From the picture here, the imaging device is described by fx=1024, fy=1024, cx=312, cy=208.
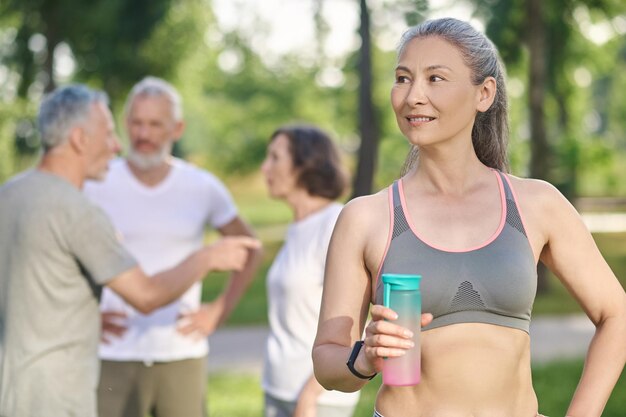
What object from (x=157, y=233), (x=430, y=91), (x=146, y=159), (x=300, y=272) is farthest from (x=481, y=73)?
(x=146, y=159)

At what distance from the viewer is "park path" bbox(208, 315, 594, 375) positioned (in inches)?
418

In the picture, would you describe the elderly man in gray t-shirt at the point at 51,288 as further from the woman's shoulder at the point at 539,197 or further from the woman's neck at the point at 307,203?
the woman's shoulder at the point at 539,197

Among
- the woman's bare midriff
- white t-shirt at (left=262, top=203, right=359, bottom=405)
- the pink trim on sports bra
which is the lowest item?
white t-shirt at (left=262, top=203, right=359, bottom=405)

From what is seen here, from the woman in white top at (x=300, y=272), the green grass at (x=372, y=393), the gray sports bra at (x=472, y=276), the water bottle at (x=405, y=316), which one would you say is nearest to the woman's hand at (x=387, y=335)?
the water bottle at (x=405, y=316)

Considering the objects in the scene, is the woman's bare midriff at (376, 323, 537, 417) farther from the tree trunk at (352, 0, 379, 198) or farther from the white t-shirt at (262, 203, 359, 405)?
the tree trunk at (352, 0, 379, 198)

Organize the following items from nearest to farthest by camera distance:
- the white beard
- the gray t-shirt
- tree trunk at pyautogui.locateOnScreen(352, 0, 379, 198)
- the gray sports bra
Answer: the gray sports bra < the gray t-shirt < the white beard < tree trunk at pyautogui.locateOnScreen(352, 0, 379, 198)

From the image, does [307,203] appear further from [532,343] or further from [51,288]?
[532,343]

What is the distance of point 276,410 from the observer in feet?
14.1

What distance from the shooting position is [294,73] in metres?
38.9

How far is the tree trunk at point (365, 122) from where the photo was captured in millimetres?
14945

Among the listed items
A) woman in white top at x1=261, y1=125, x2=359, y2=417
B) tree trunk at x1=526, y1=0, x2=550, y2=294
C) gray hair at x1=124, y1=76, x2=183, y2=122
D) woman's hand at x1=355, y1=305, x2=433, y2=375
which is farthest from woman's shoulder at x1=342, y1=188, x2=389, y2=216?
tree trunk at x1=526, y1=0, x2=550, y2=294

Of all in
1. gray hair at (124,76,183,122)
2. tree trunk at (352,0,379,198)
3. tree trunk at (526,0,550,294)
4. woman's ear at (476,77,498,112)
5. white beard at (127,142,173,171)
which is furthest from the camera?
tree trunk at (526,0,550,294)

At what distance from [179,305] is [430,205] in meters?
2.80

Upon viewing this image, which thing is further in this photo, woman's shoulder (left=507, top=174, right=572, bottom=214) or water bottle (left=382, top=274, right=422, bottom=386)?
woman's shoulder (left=507, top=174, right=572, bottom=214)
